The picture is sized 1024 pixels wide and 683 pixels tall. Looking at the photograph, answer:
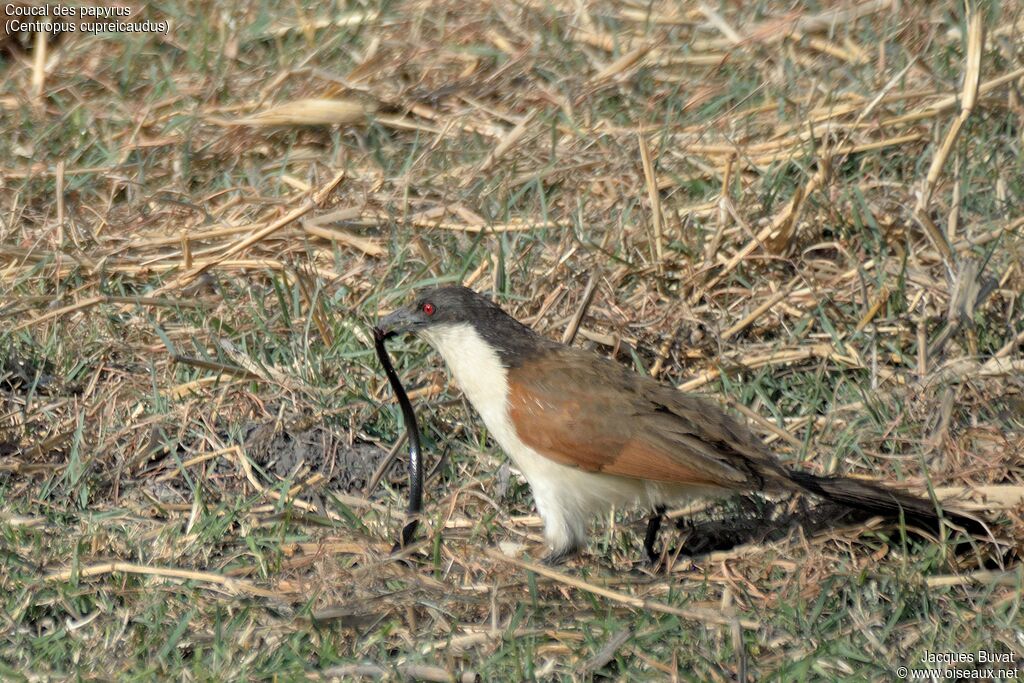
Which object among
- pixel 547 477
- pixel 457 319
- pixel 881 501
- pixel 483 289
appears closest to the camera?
pixel 881 501

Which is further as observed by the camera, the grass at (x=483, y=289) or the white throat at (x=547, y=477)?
the white throat at (x=547, y=477)

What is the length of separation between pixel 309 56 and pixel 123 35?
101 centimetres

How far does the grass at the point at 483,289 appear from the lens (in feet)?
9.99

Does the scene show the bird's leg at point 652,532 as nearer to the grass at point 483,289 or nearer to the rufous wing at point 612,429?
the grass at point 483,289

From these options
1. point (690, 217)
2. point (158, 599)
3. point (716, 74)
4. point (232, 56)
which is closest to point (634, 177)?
point (690, 217)

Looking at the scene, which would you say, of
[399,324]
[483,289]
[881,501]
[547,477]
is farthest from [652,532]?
[483,289]

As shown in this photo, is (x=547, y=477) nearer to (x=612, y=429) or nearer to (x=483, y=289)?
(x=612, y=429)

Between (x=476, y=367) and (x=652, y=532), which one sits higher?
(x=476, y=367)

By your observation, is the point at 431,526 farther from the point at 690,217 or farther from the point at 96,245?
the point at 96,245

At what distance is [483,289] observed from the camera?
441 cm

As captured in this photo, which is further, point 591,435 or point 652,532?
point 652,532

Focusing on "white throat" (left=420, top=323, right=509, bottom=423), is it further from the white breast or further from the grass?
the grass

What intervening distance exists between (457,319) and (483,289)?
846 mm

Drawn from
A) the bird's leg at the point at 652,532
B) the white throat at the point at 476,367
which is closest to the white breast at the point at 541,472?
the white throat at the point at 476,367
